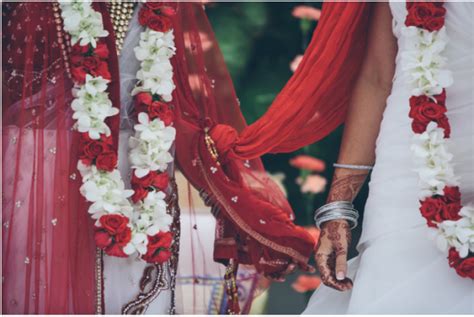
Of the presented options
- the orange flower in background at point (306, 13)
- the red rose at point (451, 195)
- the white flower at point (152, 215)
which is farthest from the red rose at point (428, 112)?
the orange flower in background at point (306, 13)

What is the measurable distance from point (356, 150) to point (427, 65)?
1.16 ft

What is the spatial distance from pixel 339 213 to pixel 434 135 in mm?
351

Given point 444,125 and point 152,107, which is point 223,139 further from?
point 444,125

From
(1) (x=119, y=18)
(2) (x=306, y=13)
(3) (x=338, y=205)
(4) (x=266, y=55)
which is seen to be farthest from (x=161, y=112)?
(4) (x=266, y=55)

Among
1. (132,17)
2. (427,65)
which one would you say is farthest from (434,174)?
(132,17)

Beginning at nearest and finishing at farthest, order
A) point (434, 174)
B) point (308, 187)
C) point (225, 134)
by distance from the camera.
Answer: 1. point (434, 174)
2. point (225, 134)
3. point (308, 187)

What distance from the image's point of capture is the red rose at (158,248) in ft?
8.65

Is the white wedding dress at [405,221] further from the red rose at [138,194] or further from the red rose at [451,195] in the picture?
the red rose at [138,194]

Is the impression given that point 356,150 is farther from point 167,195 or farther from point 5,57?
point 5,57

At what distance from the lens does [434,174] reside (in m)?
2.52

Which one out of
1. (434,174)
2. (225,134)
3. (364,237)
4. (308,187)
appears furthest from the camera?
(308,187)

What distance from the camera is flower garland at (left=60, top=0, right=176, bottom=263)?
2.58m

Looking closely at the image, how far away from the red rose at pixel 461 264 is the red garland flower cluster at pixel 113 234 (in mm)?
808

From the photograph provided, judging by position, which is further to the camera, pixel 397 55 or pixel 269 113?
pixel 269 113
